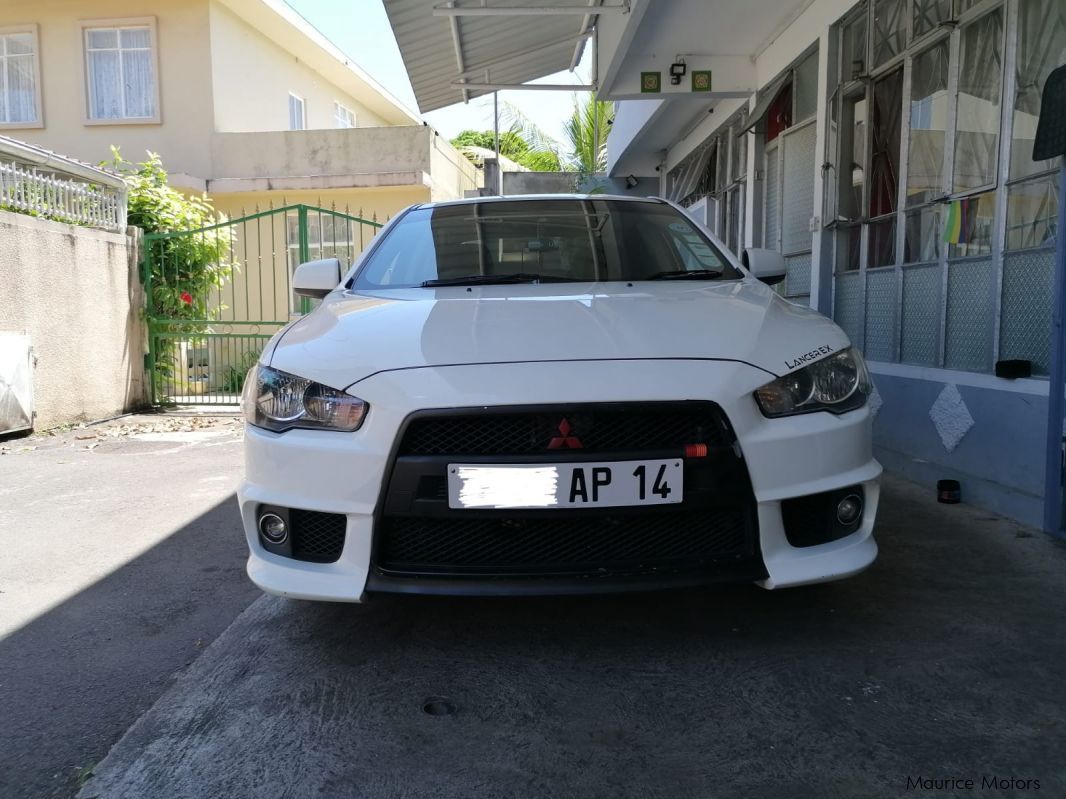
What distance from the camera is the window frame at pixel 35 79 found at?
533 inches

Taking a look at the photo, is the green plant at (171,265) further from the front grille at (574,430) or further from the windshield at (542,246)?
the front grille at (574,430)

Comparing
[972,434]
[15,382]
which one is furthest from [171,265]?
[972,434]

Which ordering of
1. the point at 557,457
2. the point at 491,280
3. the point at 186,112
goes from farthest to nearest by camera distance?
the point at 186,112, the point at 491,280, the point at 557,457

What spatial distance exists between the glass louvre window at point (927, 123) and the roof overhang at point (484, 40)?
7.99ft

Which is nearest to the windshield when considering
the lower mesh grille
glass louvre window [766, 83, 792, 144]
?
the lower mesh grille

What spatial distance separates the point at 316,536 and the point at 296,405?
1.24ft

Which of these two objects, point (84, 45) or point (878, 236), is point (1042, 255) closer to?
point (878, 236)

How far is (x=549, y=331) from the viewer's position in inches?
95.2

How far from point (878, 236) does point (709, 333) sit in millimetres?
3648

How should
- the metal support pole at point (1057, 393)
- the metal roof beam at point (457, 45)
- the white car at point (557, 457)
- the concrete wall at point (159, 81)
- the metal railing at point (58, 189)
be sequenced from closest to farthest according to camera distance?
the white car at point (557, 457) < the metal support pole at point (1057, 393) < the metal railing at point (58, 189) < the metal roof beam at point (457, 45) < the concrete wall at point (159, 81)

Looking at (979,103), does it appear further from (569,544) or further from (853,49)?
(569,544)

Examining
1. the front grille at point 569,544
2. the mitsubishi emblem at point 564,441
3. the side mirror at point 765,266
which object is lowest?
the front grille at point 569,544

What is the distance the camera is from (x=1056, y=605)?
281 centimetres

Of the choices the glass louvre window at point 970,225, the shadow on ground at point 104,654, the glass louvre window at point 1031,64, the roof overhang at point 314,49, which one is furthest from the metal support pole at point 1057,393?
the roof overhang at point 314,49
